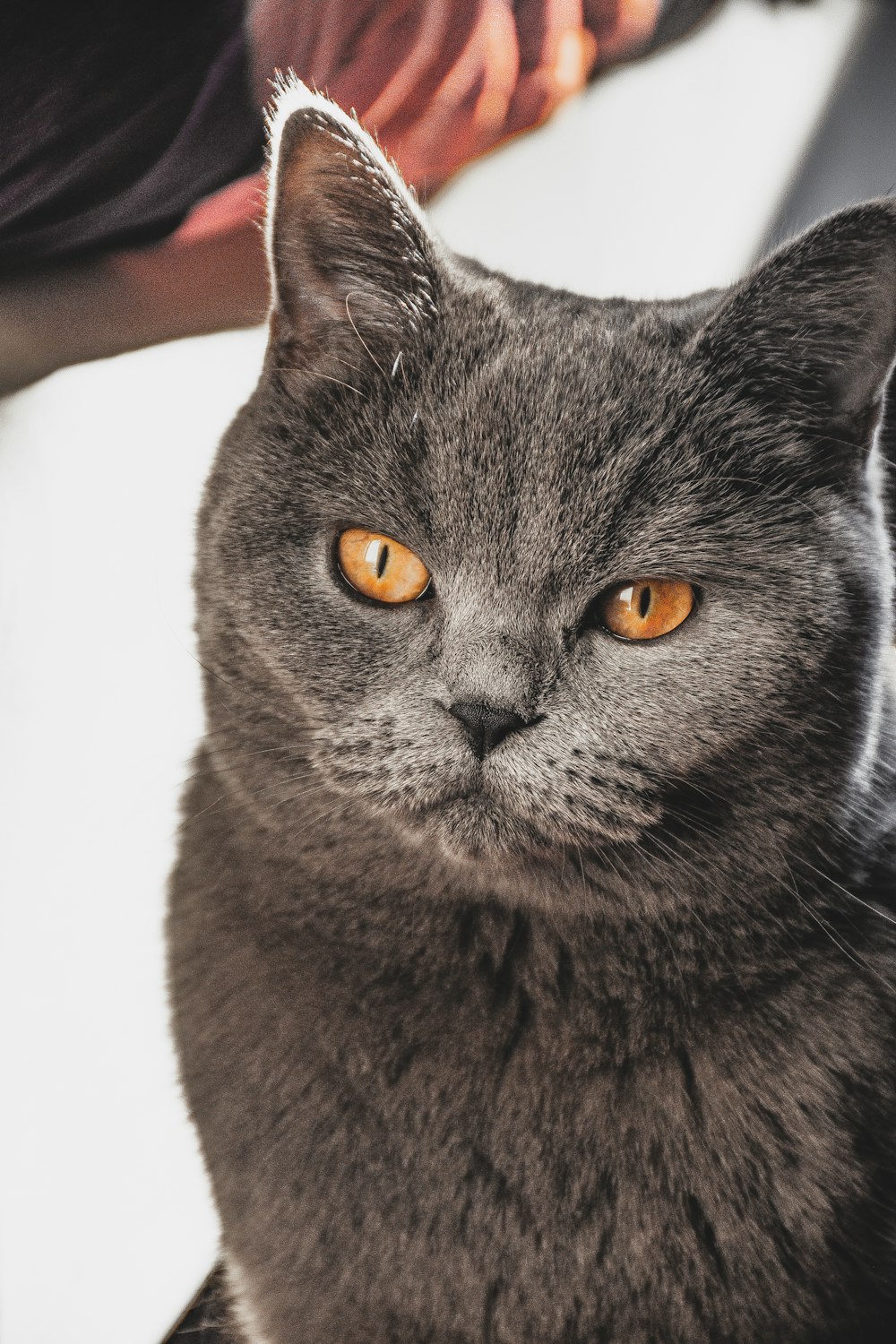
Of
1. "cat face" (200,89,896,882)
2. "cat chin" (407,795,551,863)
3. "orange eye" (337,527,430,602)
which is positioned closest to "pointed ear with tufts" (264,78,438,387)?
"cat face" (200,89,896,882)

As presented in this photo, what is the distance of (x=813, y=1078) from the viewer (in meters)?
0.78

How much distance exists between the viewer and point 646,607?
78 centimetres

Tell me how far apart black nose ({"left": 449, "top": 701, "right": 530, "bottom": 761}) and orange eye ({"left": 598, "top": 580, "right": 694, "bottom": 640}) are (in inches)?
4.8

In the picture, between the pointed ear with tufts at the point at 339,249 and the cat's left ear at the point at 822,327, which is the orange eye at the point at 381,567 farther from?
the cat's left ear at the point at 822,327

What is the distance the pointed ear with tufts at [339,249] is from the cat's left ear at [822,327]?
0.81 ft

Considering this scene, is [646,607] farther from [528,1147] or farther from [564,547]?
[528,1147]

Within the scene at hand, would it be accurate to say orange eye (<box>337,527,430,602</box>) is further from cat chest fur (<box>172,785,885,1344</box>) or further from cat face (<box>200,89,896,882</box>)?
cat chest fur (<box>172,785,885,1344</box>)

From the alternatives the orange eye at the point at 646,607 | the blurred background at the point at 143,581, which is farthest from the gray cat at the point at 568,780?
the blurred background at the point at 143,581

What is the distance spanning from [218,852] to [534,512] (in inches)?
18.8

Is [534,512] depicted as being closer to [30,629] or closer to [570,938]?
[570,938]

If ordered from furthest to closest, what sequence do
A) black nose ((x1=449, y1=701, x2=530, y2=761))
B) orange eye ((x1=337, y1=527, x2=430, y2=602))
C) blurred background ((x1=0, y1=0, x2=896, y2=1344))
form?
blurred background ((x1=0, y1=0, x2=896, y2=1344)), orange eye ((x1=337, y1=527, x2=430, y2=602)), black nose ((x1=449, y1=701, x2=530, y2=761))

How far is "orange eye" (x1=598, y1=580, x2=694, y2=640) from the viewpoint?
78cm

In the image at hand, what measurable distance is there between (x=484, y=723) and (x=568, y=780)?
0.23 ft

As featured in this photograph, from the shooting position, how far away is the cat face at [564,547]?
0.73m
